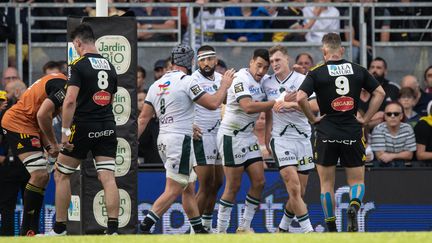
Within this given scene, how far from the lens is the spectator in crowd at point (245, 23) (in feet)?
77.7

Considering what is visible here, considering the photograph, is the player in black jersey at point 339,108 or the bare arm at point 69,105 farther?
the player in black jersey at point 339,108

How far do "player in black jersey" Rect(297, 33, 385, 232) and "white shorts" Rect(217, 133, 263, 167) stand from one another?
1435mm

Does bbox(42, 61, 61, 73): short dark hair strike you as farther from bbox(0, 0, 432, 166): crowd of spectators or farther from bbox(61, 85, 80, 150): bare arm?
bbox(61, 85, 80, 150): bare arm

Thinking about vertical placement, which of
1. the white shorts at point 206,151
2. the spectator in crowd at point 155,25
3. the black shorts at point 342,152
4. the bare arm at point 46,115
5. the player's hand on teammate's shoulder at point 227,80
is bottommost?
the white shorts at point 206,151

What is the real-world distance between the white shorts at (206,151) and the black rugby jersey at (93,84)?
8.52 feet

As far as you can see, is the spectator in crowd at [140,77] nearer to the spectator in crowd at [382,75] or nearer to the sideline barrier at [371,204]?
the sideline barrier at [371,204]

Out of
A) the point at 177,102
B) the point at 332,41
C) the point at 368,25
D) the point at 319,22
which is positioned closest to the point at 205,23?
the point at 319,22

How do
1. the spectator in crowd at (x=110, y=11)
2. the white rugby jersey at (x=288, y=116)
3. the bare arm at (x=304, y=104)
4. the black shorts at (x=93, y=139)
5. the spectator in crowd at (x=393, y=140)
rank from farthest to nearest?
the spectator in crowd at (x=110, y=11)
the spectator in crowd at (x=393, y=140)
the white rugby jersey at (x=288, y=116)
the bare arm at (x=304, y=104)
the black shorts at (x=93, y=139)

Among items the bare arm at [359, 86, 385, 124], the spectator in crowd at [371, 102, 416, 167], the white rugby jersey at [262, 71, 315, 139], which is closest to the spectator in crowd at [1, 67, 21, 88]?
the white rugby jersey at [262, 71, 315, 139]

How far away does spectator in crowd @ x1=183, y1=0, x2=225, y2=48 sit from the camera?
23250 millimetres

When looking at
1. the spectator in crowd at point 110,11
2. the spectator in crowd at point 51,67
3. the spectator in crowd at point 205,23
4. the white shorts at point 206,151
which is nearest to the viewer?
the white shorts at point 206,151

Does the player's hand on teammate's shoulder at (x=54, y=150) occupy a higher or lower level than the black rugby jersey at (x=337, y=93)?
lower

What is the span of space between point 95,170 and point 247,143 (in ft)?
7.53

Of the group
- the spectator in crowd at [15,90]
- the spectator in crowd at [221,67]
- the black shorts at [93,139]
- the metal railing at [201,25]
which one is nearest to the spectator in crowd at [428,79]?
the metal railing at [201,25]
